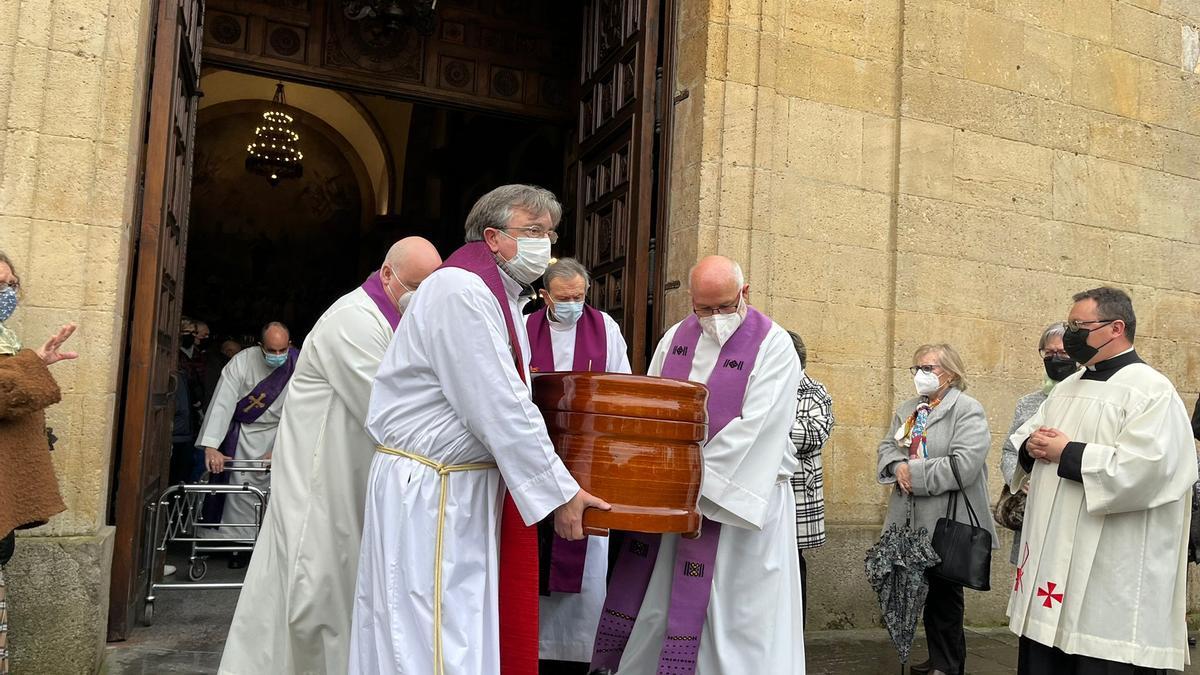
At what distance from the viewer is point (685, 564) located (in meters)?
3.95

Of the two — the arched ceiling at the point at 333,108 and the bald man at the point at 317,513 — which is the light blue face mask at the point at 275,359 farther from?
the arched ceiling at the point at 333,108

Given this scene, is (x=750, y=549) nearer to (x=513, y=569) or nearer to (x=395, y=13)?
(x=513, y=569)

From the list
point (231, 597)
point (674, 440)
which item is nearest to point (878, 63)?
point (674, 440)

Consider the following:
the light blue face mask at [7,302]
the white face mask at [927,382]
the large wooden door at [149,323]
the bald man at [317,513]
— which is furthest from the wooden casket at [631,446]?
the large wooden door at [149,323]

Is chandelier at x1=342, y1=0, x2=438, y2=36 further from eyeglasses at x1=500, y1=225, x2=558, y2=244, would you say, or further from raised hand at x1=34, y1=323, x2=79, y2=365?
eyeglasses at x1=500, y1=225, x2=558, y2=244

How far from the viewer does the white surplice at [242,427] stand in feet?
24.4

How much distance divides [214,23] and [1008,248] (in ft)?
19.6

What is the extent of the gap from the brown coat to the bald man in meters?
0.80

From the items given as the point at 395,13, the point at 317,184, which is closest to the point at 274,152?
the point at 317,184

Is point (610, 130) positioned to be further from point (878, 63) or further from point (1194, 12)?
point (1194, 12)

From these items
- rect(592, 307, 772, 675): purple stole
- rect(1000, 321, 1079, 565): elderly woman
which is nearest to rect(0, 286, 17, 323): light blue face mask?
rect(592, 307, 772, 675): purple stole

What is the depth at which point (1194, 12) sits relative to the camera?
7949 millimetres

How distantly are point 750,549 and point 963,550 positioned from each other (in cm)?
146

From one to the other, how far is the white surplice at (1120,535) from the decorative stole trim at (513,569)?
7.45 ft
